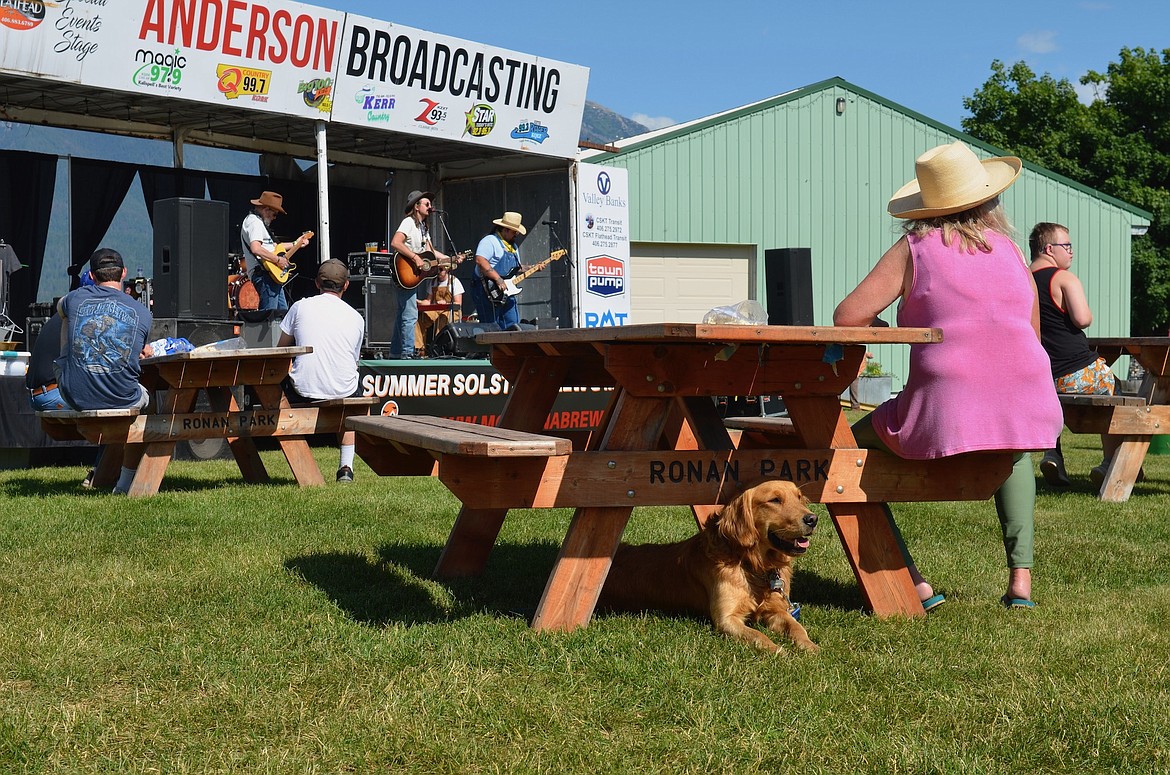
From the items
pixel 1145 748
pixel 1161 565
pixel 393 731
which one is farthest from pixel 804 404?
pixel 1161 565

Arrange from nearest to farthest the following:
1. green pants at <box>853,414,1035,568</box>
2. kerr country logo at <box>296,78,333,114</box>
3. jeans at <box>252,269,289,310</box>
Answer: green pants at <box>853,414,1035,568</box> < kerr country logo at <box>296,78,333,114</box> < jeans at <box>252,269,289,310</box>

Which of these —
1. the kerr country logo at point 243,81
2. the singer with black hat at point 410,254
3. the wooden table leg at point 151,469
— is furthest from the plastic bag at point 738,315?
the singer with black hat at point 410,254

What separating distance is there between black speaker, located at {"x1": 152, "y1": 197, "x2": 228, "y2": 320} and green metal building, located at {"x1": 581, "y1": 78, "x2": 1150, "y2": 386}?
924 centimetres

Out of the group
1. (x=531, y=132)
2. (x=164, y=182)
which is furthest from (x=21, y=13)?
(x=531, y=132)

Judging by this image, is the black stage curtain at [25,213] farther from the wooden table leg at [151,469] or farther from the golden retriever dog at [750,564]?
the golden retriever dog at [750,564]

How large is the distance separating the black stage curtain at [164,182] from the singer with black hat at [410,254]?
2805 mm

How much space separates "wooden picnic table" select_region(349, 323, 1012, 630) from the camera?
3.33 meters

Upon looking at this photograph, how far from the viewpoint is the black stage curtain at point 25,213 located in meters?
12.5

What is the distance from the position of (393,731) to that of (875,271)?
79.8 inches

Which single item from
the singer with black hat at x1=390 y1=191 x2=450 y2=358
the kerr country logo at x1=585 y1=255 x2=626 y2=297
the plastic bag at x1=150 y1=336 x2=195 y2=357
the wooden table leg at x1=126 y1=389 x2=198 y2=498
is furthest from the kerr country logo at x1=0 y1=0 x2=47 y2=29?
the kerr country logo at x1=585 y1=255 x2=626 y2=297

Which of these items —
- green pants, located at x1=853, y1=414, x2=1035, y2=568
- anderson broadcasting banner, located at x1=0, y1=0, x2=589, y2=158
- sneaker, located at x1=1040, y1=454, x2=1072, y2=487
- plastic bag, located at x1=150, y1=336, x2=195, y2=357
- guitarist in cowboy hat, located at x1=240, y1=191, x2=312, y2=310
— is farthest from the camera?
guitarist in cowboy hat, located at x1=240, y1=191, x2=312, y2=310

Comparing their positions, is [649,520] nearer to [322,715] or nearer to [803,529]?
[803,529]

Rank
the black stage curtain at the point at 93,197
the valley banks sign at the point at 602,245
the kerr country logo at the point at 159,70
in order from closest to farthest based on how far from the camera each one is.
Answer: the kerr country logo at the point at 159,70, the black stage curtain at the point at 93,197, the valley banks sign at the point at 602,245

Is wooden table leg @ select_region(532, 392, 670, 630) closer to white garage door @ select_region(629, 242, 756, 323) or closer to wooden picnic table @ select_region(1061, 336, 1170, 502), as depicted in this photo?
wooden picnic table @ select_region(1061, 336, 1170, 502)
